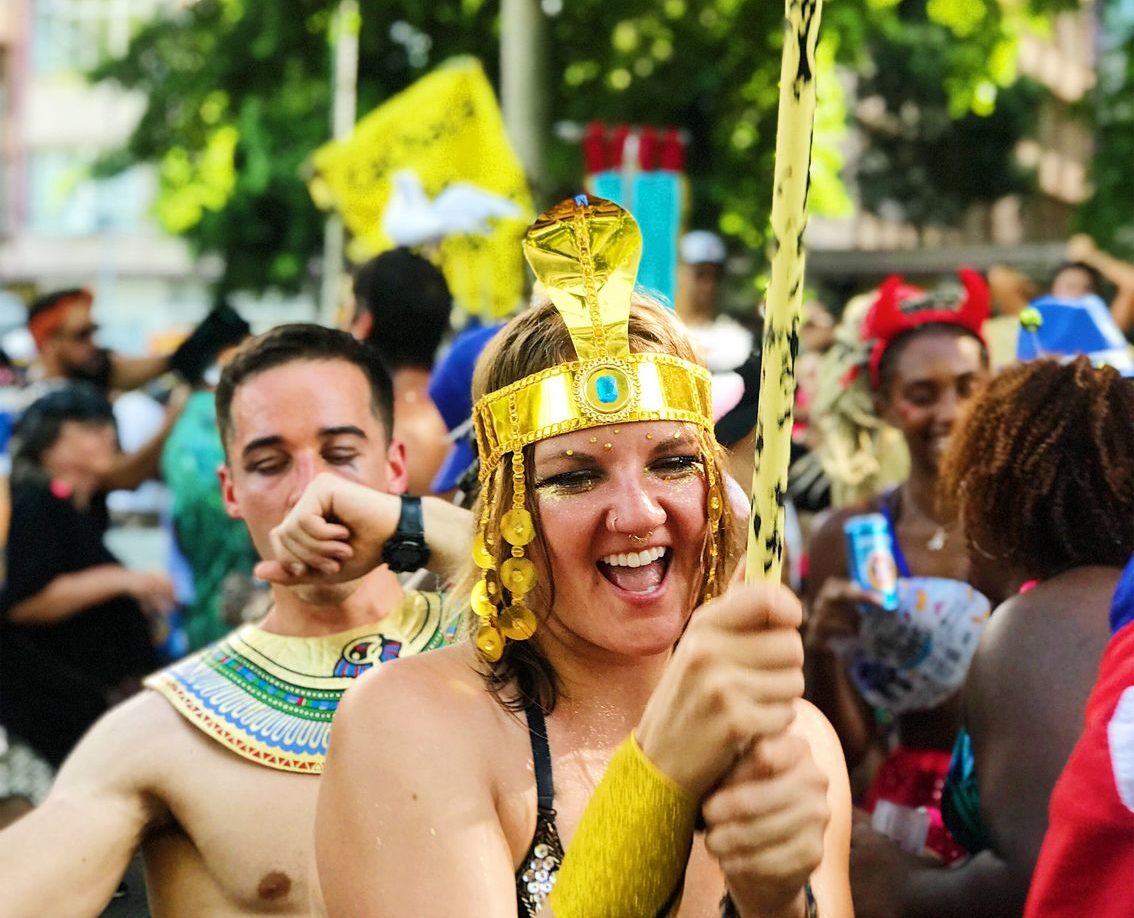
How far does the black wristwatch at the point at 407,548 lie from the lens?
9.83 ft

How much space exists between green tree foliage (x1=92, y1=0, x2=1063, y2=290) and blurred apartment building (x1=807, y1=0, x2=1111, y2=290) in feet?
6.59

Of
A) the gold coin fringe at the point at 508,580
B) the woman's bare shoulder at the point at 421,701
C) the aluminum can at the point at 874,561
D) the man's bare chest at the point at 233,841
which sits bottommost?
the man's bare chest at the point at 233,841

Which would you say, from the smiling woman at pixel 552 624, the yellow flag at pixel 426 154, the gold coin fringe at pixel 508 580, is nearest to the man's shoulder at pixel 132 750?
the smiling woman at pixel 552 624

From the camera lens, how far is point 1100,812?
2.01m

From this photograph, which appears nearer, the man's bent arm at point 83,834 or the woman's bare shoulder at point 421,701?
the woman's bare shoulder at point 421,701

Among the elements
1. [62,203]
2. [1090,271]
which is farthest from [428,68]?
[62,203]

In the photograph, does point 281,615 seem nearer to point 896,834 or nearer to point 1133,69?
point 896,834

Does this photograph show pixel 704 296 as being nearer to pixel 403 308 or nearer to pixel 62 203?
pixel 403 308

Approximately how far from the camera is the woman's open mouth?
231 cm

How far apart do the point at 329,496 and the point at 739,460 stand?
28.6 inches

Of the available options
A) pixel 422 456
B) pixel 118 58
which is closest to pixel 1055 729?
pixel 422 456

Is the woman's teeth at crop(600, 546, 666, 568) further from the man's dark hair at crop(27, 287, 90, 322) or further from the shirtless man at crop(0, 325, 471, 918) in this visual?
the man's dark hair at crop(27, 287, 90, 322)

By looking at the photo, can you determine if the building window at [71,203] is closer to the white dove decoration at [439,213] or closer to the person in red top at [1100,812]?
the white dove decoration at [439,213]

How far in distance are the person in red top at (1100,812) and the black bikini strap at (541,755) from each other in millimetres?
637
